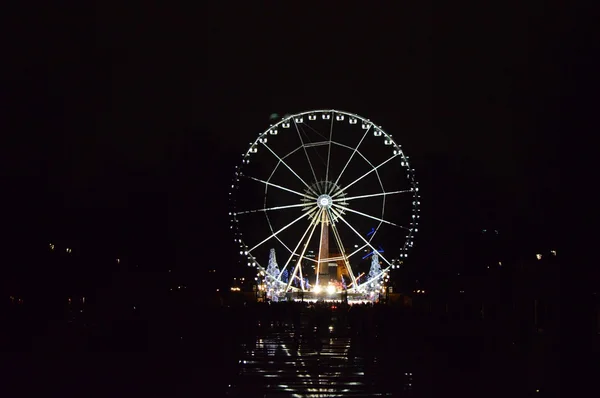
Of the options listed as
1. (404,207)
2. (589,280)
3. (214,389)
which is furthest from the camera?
(404,207)

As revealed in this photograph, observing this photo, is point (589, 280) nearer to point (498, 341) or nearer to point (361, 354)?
point (498, 341)

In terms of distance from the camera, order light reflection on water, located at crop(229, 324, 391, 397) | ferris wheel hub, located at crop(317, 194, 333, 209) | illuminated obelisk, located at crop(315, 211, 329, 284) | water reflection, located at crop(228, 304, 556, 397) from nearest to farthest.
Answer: light reflection on water, located at crop(229, 324, 391, 397) < water reflection, located at crop(228, 304, 556, 397) < ferris wheel hub, located at crop(317, 194, 333, 209) < illuminated obelisk, located at crop(315, 211, 329, 284)

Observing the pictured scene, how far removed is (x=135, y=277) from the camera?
3797cm

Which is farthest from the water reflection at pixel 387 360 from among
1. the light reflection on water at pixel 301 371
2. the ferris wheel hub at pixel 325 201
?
the ferris wheel hub at pixel 325 201

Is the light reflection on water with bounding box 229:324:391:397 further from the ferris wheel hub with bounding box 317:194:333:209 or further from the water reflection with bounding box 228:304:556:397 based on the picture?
the ferris wheel hub with bounding box 317:194:333:209

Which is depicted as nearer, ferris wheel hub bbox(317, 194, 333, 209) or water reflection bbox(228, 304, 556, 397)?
water reflection bbox(228, 304, 556, 397)

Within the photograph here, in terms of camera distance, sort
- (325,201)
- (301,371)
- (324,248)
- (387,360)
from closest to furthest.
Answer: (301,371)
(387,360)
(325,201)
(324,248)

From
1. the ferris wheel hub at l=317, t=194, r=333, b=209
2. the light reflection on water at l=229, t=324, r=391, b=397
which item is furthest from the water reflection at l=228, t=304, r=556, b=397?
the ferris wheel hub at l=317, t=194, r=333, b=209

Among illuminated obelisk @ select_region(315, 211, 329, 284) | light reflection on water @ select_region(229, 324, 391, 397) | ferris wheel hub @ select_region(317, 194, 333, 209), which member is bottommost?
light reflection on water @ select_region(229, 324, 391, 397)

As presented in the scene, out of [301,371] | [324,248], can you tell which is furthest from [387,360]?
[324,248]

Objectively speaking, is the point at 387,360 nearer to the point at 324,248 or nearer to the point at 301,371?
the point at 301,371

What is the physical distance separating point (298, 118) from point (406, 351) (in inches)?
821

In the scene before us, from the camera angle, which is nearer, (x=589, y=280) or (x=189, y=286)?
(x=589, y=280)

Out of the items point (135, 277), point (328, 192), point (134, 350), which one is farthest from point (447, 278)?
point (134, 350)
